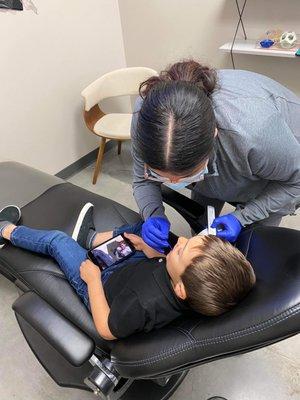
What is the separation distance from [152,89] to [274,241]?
0.53 meters

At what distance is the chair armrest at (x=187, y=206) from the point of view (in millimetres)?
1241

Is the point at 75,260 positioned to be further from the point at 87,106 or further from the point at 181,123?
the point at 87,106

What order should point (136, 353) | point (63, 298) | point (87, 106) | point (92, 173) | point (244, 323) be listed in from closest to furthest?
point (244, 323)
point (136, 353)
point (63, 298)
point (87, 106)
point (92, 173)

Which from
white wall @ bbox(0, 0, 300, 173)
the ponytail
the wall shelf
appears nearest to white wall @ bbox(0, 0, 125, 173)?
white wall @ bbox(0, 0, 300, 173)

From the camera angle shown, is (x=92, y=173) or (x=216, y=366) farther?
(x=92, y=173)

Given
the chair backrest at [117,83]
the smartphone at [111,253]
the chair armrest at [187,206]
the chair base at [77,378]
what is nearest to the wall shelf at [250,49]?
the chair backrest at [117,83]

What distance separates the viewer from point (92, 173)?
267 cm

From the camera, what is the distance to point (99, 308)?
1.07 metres

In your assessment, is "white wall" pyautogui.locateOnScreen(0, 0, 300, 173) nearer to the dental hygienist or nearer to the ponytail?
the dental hygienist

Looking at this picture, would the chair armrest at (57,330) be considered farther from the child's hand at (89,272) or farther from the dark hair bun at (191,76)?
the dark hair bun at (191,76)

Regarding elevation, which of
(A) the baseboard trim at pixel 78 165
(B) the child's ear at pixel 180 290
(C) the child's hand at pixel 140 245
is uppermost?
(B) the child's ear at pixel 180 290

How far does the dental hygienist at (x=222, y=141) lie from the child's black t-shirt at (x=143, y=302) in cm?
13

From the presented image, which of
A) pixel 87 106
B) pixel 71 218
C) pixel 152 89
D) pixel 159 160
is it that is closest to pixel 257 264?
pixel 159 160

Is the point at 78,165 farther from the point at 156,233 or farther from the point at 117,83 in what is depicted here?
the point at 156,233
